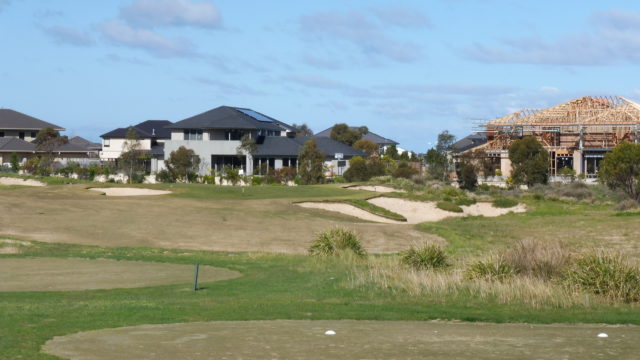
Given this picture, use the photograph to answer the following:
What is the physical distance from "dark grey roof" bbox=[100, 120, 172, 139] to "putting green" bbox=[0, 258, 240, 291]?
8955 cm

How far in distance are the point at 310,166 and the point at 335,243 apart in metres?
57.0

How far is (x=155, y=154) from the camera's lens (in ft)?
374

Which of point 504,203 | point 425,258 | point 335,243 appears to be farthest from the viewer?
point 504,203

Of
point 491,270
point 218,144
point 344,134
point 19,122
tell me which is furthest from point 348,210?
point 344,134

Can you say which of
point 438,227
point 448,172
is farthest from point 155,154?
point 438,227

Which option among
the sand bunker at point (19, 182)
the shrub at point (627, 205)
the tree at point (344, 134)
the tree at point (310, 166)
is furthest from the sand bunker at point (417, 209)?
the tree at point (344, 134)

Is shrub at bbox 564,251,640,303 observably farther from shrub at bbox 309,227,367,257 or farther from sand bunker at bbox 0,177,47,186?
sand bunker at bbox 0,177,47,186

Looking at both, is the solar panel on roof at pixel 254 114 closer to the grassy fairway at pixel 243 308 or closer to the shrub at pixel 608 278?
the grassy fairway at pixel 243 308

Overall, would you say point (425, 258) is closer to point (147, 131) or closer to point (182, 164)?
point (182, 164)

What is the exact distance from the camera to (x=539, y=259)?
25750 millimetres

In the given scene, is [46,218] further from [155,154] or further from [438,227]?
[155,154]

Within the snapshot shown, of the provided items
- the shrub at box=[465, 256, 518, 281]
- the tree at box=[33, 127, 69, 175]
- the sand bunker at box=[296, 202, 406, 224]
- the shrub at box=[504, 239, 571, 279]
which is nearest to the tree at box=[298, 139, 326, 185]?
the tree at box=[33, 127, 69, 175]

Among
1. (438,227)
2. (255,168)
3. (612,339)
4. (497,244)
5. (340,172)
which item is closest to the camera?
(612,339)

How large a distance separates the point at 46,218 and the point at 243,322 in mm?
29645
